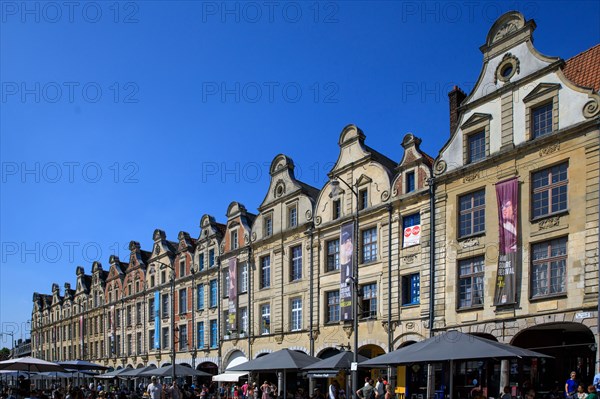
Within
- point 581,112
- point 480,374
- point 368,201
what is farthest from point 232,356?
point 581,112

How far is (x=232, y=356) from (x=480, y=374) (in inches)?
801

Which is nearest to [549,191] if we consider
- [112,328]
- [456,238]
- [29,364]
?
[456,238]

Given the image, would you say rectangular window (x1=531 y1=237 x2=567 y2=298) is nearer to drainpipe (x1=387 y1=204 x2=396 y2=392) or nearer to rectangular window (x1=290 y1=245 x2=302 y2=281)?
drainpipe (x1=387 y1=204 x2=396 y2=392)

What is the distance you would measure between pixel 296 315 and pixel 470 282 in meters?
12.9

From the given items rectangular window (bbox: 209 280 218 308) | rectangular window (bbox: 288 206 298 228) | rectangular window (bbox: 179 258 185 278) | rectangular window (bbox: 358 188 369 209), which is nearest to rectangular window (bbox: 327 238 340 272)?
rectangular window (bbox: 358 188 369 209)

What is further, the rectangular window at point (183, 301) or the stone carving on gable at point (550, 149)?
the rectangular window at point (183, 301)

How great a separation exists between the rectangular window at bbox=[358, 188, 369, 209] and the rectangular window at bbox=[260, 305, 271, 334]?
997 centimetres

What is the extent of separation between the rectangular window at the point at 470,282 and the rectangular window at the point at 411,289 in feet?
8.04

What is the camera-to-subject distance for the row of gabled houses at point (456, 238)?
2291cm

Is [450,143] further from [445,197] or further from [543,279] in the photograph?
[543,279]

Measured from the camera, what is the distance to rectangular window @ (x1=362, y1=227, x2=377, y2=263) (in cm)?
3155

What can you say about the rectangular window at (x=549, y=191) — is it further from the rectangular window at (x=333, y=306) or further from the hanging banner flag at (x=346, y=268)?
the rectangular window at (x=333, y=306)

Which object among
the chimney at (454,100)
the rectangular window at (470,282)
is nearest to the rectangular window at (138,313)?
the chimney at (454,100)

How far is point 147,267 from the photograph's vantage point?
58.2 metres
